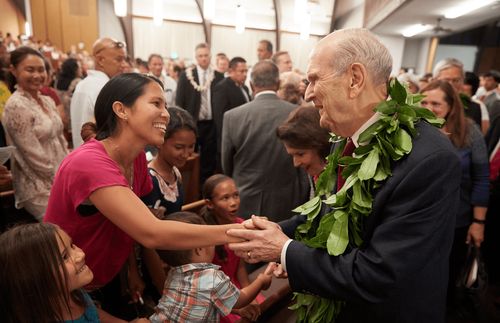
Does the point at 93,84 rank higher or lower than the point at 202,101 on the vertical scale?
higher

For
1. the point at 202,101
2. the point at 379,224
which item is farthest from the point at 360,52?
the point at 202,101

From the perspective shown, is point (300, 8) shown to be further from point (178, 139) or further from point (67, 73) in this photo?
point (178, 139)

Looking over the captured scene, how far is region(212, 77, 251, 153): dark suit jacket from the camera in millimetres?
4531

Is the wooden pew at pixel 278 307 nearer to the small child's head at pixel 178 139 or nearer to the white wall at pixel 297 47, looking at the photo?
the small child's head at pixel 178 139

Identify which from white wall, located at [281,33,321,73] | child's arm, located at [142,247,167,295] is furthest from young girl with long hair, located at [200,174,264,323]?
white wall, located at [281,33,321,73]

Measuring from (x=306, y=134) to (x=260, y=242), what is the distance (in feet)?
2.43

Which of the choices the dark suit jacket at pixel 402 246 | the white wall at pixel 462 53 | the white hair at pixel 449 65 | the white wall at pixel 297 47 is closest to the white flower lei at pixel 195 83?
the white hair at pixel 449 65

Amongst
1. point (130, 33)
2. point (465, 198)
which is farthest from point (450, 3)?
point (130, 33)

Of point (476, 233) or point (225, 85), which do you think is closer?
point (476, 233)

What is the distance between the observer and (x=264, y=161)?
2707mm

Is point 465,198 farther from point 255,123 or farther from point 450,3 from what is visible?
point 450,3

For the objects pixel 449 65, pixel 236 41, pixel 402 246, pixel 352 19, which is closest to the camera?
pixel 402 246

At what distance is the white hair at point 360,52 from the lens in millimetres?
1105

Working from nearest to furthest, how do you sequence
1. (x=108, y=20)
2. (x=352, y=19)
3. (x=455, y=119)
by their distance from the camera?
(x=455, y=119), (x=108, y=20), (x=352, y=19)
